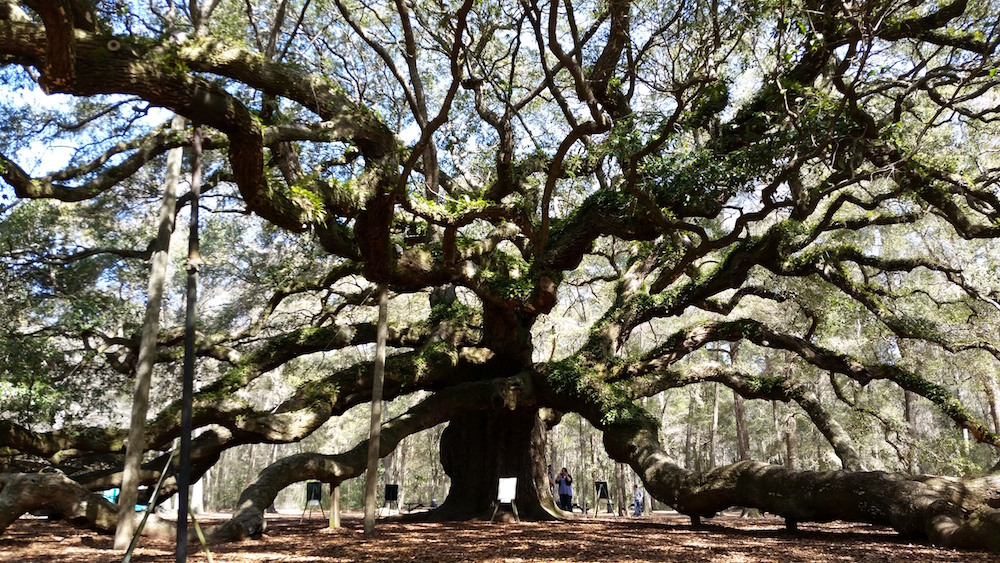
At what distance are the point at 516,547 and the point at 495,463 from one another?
16.7 feet

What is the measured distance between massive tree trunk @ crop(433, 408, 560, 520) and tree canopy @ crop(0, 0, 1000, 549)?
5cm

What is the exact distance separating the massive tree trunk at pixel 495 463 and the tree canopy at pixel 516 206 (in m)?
0.05

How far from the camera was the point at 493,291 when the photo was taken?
9.62m

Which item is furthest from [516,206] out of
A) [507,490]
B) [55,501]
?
[55,501]

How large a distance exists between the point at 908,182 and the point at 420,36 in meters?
8.13

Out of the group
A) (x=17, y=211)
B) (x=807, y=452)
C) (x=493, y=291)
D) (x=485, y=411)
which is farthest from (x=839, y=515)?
(x=807, y=452)

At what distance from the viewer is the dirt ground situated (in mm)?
5699

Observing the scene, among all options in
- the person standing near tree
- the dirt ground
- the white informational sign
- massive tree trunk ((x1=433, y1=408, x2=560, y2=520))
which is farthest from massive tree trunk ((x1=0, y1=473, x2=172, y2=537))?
the person standing near tree

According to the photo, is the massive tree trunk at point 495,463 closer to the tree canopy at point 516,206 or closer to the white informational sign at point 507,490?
the tree canopy at point 516,206

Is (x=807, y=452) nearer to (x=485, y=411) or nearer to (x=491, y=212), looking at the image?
(x=485, y=411)

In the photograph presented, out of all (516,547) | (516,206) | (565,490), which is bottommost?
(565,490)

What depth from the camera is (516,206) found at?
352 inches

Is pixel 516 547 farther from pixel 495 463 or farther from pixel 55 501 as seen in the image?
pixel 495 463

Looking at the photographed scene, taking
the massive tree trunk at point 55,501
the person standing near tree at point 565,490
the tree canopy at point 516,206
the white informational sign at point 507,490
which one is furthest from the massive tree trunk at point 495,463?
the massive tree trunk at point 55,501
